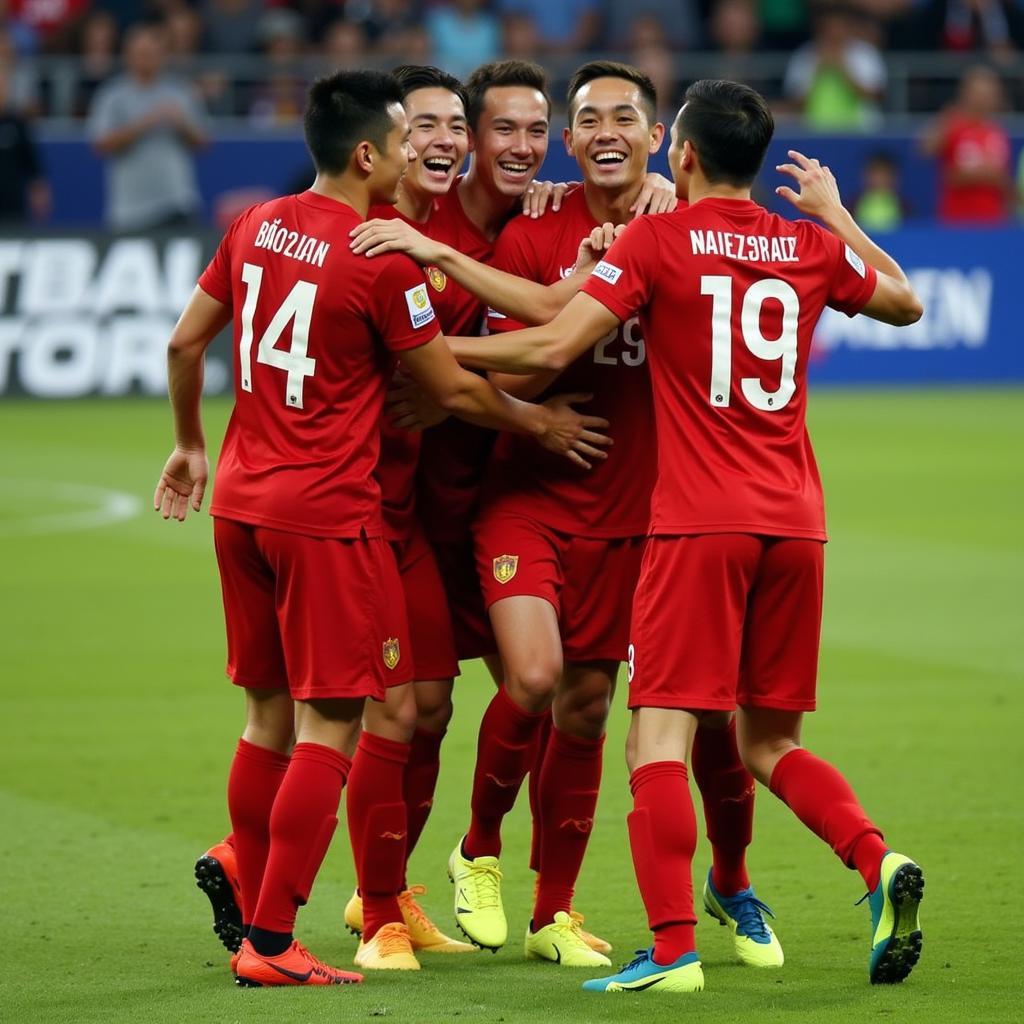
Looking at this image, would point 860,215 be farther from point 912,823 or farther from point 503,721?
point 503,721

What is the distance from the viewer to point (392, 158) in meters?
5.41

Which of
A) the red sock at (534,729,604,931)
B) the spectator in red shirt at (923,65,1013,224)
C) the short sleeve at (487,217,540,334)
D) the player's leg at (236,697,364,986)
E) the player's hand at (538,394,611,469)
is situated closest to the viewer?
the player's leg at (236,697,364,986)

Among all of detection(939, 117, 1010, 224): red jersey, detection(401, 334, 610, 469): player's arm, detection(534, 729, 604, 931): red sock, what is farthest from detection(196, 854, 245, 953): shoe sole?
detection(939, 117, 1010, 224): red jersey

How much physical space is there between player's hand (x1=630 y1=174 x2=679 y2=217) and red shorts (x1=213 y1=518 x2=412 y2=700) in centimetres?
126

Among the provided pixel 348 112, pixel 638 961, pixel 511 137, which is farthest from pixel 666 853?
pixel 511 137

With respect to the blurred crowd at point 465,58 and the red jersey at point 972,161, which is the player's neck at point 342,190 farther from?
the red jersey at point 972,161

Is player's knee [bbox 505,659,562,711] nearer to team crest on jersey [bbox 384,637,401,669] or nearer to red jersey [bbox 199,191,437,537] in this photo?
team crest on jersey [bbox 384,637,401,669]

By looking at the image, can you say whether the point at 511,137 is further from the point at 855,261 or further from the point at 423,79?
the point at 855,261

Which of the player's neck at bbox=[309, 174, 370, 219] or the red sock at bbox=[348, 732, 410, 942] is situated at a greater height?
the player's neck at bbox=[309, 174, 370, 219]

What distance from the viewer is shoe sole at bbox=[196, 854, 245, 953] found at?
5.71 metres

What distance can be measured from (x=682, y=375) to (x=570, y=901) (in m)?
1.55

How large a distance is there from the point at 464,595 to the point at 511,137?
1.35 m

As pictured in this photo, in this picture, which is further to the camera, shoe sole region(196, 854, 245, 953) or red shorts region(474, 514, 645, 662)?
red shorts region(474, 514, 645, 662)

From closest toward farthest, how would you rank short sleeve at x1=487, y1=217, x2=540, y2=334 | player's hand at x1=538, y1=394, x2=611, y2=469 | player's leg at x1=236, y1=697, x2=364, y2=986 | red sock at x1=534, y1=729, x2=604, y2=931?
player's leg at x1=236, y1=697, x2=364, y2=986 → player's hand at x1=538, y1=394, x2=611, y2=469 → red sock at x1=534, y1=729, x2=604, y2=931 → short sleeve at x1=487, y1=217, x2=540, y2=334
